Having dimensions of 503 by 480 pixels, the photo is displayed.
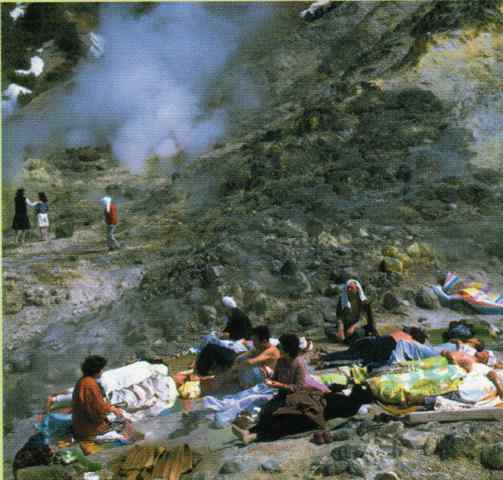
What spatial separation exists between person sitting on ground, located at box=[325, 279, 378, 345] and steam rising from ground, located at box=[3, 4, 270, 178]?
7622 mm

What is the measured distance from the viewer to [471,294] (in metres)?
8.10

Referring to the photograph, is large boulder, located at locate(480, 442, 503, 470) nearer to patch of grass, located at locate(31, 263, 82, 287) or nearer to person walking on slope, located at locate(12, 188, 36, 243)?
patch of grass, located at locate(31, 263, 82, 287)

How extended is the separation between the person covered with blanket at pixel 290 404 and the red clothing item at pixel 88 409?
0.94m

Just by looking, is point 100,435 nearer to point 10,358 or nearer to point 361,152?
point 10,358

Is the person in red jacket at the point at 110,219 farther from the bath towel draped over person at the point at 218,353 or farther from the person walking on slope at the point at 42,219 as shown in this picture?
the bath towel draped over person at the point at 218,353

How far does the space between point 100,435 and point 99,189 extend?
998 cm

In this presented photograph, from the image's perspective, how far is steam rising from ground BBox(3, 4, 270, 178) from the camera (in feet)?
47.2

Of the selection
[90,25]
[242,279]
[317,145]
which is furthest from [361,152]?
[90,25]

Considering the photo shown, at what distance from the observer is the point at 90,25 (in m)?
20.1

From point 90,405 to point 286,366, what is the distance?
1.39m

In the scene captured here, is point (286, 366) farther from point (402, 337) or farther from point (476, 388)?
point (476, 388)

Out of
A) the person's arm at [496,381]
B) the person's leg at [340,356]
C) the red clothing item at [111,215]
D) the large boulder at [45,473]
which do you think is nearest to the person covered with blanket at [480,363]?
the person's arm at [496,381]

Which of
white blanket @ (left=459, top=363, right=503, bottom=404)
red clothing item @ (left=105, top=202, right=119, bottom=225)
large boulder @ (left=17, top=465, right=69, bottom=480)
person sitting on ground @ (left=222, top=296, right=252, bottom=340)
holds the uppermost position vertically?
red clothing item @ (left=105, top=202, right=119, bottom=225)

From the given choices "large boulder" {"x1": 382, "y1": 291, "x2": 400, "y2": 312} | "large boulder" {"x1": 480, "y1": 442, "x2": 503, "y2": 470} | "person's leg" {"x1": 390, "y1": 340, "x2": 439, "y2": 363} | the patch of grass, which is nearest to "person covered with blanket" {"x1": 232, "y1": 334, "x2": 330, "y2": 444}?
"person's leg" {"x1": 390, "y1": 340, "x2": 439, "y2": 363}
